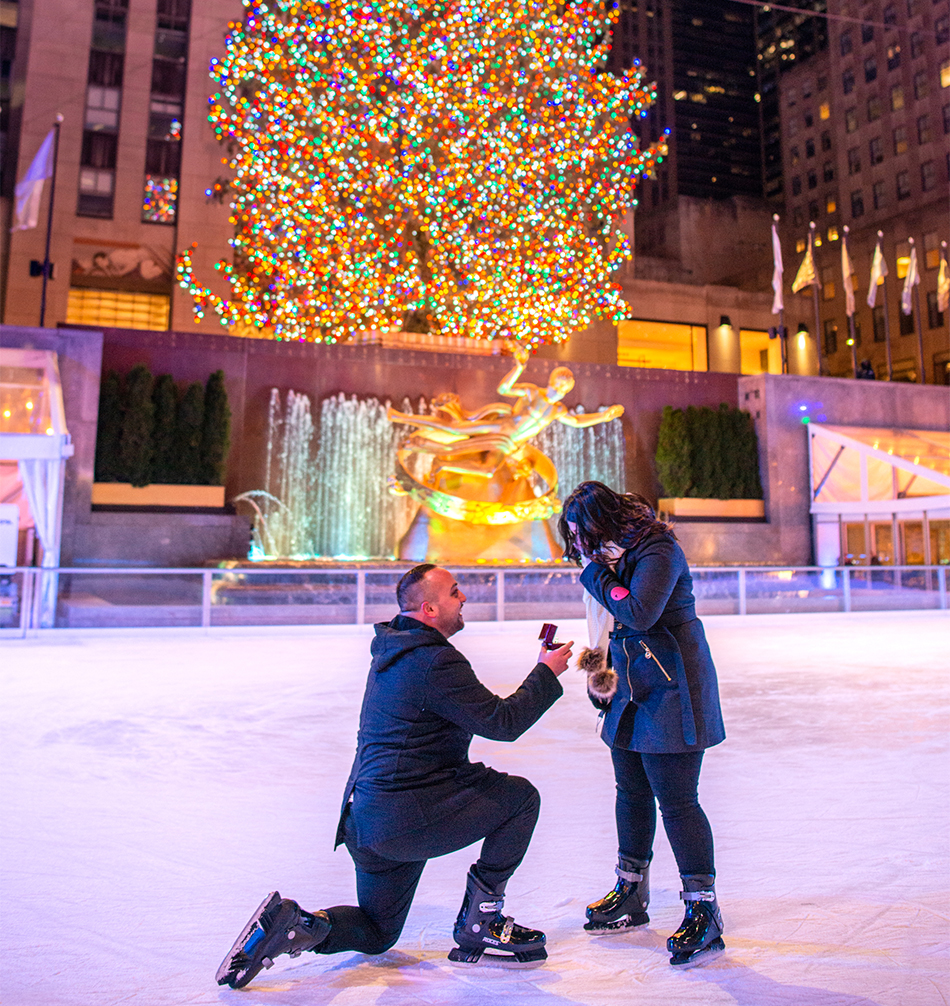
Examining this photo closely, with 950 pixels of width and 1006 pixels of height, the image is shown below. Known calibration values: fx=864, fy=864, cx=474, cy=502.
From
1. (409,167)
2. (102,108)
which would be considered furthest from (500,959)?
(102,108)

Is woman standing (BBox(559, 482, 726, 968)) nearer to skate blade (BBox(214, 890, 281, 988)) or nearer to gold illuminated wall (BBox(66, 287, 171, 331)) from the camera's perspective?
skate blade (BBox(214, 890, 281, 988))

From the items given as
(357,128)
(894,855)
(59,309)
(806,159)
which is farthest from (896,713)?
(806,159)

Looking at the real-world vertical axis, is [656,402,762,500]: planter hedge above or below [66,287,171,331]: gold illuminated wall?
below

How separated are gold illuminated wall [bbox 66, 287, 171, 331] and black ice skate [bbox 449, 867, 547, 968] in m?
28.6

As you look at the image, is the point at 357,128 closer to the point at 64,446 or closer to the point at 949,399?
the point at 64,446

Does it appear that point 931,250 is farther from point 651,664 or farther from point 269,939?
point 269,939

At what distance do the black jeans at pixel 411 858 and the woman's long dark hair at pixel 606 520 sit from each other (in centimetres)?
71

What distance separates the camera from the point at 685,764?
7.88 feet

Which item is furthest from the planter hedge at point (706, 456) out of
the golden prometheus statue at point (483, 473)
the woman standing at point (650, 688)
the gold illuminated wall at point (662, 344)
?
the woman standing at point (650, 688)

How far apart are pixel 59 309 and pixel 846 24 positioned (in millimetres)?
51431

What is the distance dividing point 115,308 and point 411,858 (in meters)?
29.5

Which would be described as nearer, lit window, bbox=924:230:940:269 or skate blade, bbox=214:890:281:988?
skate blade, bbox=214:890:281:988

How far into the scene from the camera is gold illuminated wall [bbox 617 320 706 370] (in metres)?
36.7

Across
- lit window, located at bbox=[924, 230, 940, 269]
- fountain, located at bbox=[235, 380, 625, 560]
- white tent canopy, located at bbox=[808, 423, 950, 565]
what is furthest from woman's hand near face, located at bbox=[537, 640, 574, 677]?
lit window, located at bbox=[924, 230, 940, 269]
